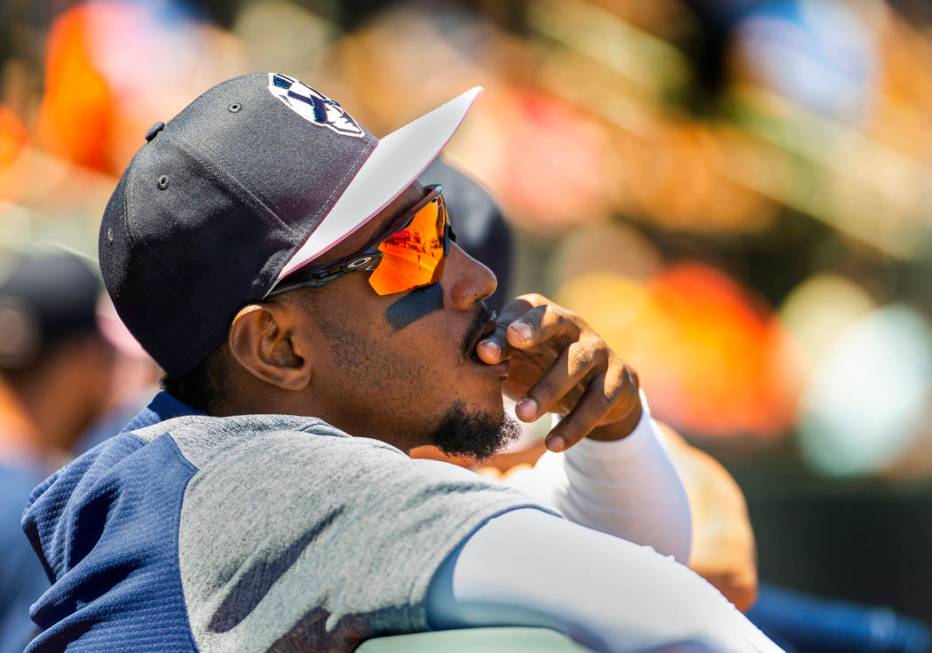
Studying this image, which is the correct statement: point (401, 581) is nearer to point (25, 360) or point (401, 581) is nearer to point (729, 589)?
point (729, 589)

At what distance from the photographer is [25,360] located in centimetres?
354

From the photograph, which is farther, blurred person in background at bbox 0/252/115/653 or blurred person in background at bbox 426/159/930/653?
blurred person in background at bbox 0/252/115/653

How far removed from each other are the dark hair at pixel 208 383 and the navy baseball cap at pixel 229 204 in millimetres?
22

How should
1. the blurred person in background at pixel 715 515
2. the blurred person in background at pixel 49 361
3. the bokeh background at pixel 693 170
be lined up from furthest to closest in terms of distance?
1. the bokeh background at pixel 693 170
2. the blurred person in background at pixel 49 361
3. the blurred person in background at pixel 715 515

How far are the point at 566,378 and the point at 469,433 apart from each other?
0.63ft

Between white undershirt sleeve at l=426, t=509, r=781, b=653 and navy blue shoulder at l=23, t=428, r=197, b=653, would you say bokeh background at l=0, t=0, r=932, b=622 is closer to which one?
navy blue shoulder at l=23, t=428, r=197, b=653

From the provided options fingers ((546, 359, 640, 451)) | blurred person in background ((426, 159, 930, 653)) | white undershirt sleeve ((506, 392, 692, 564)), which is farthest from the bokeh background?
fingers ((546, 359, 640, 451))

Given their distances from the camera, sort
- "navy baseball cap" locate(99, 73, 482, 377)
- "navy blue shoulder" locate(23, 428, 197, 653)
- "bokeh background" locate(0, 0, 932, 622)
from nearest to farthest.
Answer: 1. "navy blue shoulder" locate(23, 428, 197, 653)
2. "navy baseball cap" locate(99, 73, 482, 377)
3. "bokeh background" locate(0, 0, 932, 622)

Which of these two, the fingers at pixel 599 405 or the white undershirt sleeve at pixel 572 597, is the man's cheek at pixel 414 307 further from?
the white undershirt sleeve at pixel 572 597

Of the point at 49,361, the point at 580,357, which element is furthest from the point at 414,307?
the point at 49,361

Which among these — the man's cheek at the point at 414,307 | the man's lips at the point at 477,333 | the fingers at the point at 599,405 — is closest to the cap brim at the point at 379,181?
the man's cheek at the point at 414,307

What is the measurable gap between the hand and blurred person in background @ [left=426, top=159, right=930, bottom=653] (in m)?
0.32

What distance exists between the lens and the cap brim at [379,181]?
1.73 metres

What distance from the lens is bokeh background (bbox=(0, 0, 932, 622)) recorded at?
19.3 feet
